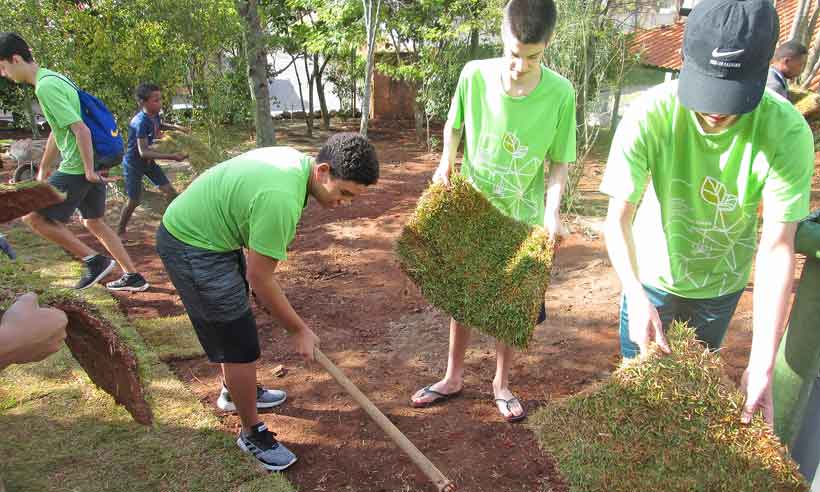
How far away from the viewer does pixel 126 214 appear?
6.46 m

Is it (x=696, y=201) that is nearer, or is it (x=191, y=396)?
(x=696, y=201)

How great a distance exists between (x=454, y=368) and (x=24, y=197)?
2320mm

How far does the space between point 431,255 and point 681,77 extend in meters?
1.67

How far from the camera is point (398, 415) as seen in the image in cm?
322

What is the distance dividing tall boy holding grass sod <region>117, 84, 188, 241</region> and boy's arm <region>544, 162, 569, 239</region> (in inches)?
177

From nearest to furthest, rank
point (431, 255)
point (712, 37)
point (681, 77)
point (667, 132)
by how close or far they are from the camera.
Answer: point (712, 37) < point (681, 77) < point (667, 132) < point (431, 255)

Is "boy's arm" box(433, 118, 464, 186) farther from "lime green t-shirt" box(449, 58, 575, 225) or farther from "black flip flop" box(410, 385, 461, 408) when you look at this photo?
A: "black flip flop" box(410, 385, 461, 408)

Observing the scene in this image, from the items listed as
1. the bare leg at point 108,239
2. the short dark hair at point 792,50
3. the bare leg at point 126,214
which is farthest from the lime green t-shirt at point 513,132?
the bare leg at point 126,214

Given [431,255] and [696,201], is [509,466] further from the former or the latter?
[696,201]

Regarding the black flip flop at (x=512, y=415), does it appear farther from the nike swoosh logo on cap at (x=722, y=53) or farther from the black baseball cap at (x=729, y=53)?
the nike swoosh logo on cap at (x=722, y=53)

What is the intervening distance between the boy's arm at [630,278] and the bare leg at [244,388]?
1.71 metres

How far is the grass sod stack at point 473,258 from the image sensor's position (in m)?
2.77

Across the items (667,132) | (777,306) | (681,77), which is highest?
(681,77)

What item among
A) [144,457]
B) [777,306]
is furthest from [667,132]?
[144,457]
